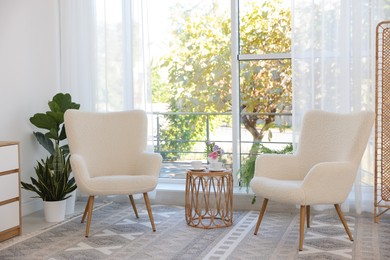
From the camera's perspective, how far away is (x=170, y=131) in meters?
6.42

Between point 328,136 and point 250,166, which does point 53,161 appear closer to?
point 250,166

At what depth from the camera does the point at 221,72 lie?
20.0 ft

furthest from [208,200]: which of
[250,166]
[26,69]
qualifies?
[26,69]

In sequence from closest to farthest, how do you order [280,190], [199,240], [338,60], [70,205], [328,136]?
[280,190] → [199,240] → [328,136] → [338,60] → [70,205]

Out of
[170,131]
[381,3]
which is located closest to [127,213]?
[170,131]

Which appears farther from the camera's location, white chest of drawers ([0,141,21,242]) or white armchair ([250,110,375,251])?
white chest of drawers ([0,141,21,242])

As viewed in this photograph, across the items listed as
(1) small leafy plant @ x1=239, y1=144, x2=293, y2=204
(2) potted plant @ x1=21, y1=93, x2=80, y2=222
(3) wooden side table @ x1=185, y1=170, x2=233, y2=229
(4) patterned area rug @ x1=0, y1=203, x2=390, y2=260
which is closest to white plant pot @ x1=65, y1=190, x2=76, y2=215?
(2) potted plant @ x1=21, y1=93, x2=80, y2=222

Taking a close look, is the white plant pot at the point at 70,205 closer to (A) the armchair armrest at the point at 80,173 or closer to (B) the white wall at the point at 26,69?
(B) the white wall at the point at 26,69

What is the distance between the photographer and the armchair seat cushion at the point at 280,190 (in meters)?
4.06

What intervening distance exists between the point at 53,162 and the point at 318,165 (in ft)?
7.74

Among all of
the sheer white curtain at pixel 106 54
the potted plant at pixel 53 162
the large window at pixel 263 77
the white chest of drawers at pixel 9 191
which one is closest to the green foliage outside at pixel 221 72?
the large window at pixel 263 77

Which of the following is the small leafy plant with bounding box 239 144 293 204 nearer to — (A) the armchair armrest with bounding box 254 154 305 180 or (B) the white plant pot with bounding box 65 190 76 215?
(A) the armchair armrest with bounding box 254 154 305 180

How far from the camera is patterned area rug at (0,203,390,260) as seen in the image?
156 inches

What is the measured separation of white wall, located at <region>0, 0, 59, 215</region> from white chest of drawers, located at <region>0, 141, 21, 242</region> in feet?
2.32
